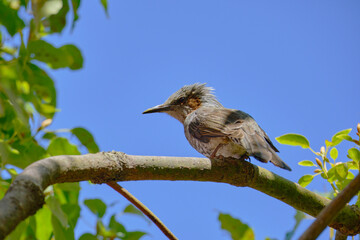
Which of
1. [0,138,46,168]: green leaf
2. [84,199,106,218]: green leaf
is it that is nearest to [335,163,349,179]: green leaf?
[84,199,106,218]: green leaf

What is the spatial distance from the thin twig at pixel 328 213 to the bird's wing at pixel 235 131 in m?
1.52

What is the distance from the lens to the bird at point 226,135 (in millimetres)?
3066

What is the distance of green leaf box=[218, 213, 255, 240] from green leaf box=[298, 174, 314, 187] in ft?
4.56

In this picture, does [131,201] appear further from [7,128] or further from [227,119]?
[227,119]

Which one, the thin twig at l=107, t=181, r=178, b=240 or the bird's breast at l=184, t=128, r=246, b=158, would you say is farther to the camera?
the bird's breast at l=184, t=128, r=246, b=158

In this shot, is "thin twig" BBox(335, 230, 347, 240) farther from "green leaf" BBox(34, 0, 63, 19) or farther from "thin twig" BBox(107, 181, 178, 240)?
"green leaf" BBox(34, 0, 63, 19)

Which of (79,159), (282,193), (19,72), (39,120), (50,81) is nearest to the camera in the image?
(19,72)

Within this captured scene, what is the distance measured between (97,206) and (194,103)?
320cm

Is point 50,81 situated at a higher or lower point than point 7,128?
higher

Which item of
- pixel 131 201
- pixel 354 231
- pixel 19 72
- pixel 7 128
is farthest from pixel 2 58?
pixel 354 231

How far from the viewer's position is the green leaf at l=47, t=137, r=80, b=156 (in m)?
2.00

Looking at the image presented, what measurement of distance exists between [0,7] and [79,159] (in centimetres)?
74

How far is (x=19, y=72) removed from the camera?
5.29 ft

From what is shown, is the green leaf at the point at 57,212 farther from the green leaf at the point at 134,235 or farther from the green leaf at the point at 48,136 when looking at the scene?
the green leaf at the point at 48,136
